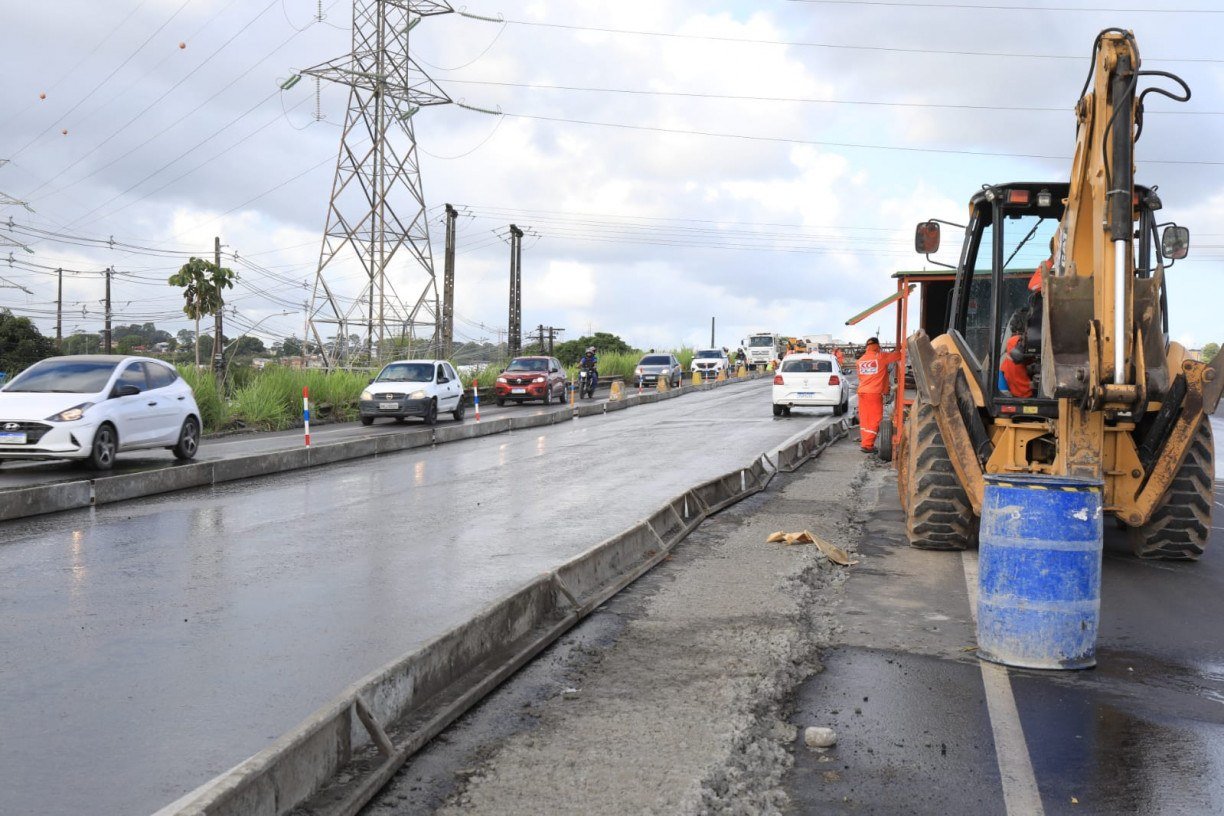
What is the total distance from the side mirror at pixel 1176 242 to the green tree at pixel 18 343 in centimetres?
4917

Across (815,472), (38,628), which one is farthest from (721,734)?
(815,472)

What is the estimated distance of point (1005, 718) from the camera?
5.69 m

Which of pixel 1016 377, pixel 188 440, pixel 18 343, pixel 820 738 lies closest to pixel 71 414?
pixel 188 440

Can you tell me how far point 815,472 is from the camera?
1769 cm

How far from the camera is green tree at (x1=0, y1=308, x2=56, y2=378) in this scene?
164 ft

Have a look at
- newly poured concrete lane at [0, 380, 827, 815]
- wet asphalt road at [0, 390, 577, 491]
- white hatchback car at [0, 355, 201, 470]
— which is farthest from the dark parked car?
newly poured concrete lane at [0, 380, 827, 815]

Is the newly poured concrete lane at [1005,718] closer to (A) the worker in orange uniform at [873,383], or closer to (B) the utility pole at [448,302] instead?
(A) the worker in orange uniform at [873,383]

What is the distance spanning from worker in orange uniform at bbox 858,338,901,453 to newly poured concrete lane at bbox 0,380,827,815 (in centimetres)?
338

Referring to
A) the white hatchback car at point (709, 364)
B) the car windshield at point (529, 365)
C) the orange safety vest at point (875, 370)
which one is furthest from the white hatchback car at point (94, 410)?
the white hatchback car at point (709, 364)

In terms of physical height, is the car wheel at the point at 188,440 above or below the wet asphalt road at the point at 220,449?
above

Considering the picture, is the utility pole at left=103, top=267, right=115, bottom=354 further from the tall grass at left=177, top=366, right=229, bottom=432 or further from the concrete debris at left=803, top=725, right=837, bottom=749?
the concrete debris at left=803, top=725, right=837, bottom=749

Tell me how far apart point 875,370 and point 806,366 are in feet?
45.5

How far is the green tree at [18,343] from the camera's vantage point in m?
50.1

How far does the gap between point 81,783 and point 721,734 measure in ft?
8.64
